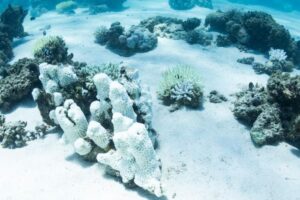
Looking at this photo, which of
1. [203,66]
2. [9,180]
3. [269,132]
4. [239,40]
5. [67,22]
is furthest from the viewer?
[67,22]

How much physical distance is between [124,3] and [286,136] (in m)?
23.2

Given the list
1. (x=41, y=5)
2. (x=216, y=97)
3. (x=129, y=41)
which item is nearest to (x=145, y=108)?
(x=216, y=97)

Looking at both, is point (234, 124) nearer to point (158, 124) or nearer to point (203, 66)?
point (158, 124)

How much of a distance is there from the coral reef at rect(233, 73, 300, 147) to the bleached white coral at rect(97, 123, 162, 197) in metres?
2.67

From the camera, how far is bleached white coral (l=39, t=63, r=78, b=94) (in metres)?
6.57

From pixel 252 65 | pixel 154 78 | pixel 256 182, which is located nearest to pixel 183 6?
pixel 252 65

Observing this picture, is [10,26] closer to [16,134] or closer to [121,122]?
[16,134]

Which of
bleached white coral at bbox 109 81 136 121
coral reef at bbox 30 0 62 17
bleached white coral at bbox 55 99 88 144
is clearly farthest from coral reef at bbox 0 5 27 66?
coral reef at bbox 30 0 62 17

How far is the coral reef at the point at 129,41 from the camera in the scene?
11641 mm

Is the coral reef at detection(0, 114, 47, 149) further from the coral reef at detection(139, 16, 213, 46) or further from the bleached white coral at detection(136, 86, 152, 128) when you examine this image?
the coral reef at detection(139, 16, 213, 46)

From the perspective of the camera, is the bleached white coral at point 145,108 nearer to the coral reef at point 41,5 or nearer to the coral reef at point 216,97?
the coral reef at point 216,97

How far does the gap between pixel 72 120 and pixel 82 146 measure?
0.54 metres

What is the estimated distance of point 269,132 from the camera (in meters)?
6.43

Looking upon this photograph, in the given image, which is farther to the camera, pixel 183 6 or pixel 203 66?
pixel 183 6
